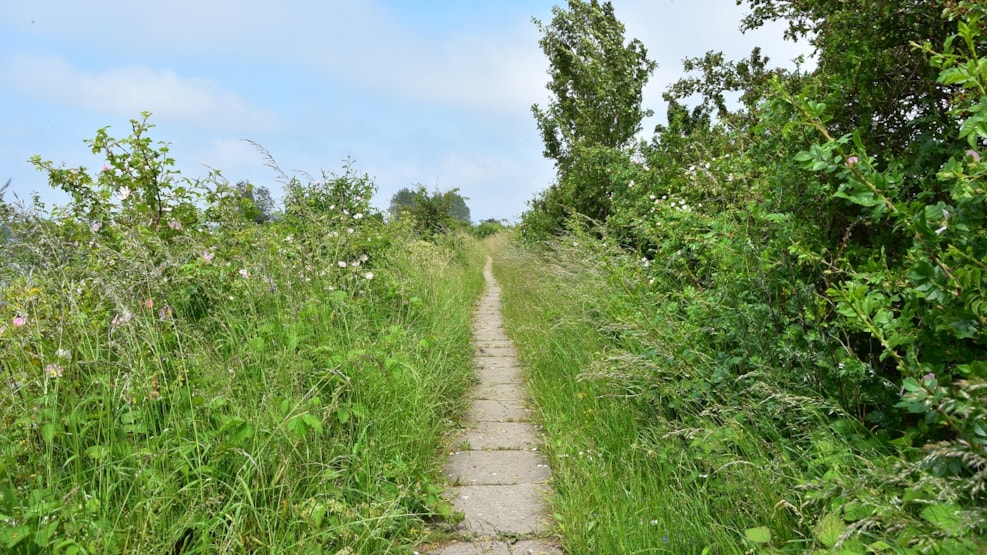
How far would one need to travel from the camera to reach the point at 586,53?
1052cm

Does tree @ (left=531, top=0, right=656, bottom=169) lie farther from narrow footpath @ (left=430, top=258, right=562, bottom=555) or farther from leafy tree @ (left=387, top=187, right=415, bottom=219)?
narrow footpath @ (left=430, top=258, right=562, bottom=555)

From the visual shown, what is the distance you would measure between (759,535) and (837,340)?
852mm

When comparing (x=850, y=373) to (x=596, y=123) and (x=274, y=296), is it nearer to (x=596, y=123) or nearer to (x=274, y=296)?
(x=274, y=296)

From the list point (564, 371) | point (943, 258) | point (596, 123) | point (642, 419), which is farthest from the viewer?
point (596, 123)

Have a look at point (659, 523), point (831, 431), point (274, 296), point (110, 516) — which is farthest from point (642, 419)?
point (110, 516)

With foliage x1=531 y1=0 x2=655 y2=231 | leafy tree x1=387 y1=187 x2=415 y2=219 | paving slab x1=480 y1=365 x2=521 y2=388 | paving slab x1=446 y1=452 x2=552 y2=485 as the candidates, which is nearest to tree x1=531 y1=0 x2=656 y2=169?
foliage x1=531 y1=0 x2=655 y2=231

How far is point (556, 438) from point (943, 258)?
7.72 ft

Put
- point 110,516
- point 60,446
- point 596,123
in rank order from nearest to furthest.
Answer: point 110,516, point 60,446, point 596,123

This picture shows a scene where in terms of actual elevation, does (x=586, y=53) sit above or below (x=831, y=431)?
above

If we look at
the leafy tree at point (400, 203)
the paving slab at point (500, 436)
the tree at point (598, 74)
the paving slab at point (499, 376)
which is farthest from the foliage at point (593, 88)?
the paving slab at point (500, 436)

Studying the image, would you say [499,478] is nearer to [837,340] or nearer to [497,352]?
[837,340]

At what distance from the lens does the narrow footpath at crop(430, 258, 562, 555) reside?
2559mm

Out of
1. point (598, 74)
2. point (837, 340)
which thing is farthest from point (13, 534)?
point (598, 74)

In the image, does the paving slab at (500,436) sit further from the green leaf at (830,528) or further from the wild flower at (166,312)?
the green leaf at (830,528)
